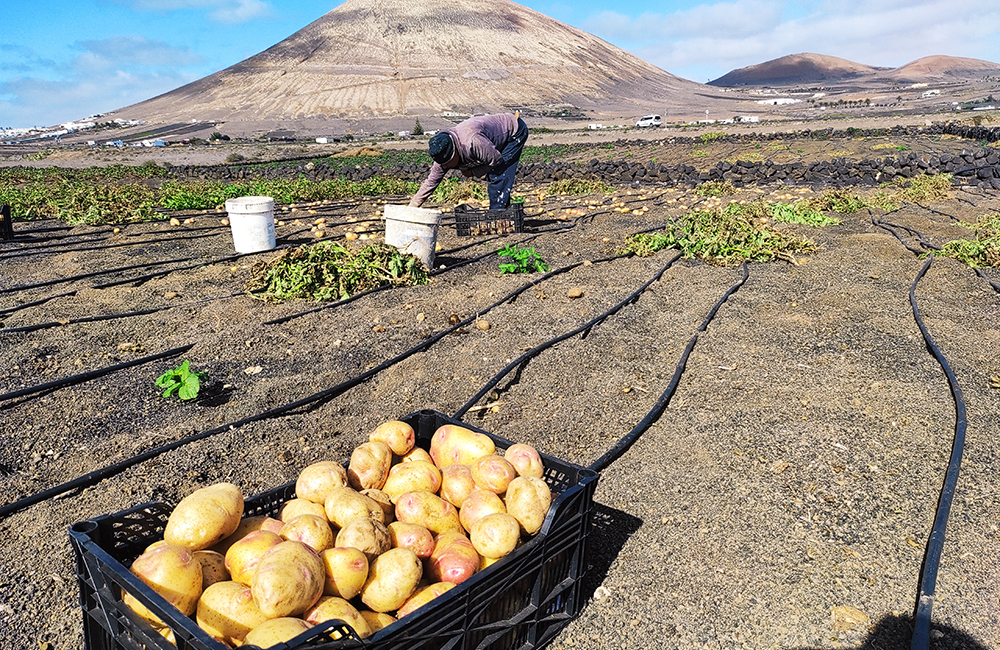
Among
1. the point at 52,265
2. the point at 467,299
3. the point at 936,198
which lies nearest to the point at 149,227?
the point at 52,265

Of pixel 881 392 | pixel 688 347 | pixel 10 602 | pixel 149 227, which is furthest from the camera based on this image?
pixel 149 227

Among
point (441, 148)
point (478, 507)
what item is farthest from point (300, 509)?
point (441, 148)

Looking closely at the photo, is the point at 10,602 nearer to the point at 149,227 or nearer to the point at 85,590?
the point at 85,590

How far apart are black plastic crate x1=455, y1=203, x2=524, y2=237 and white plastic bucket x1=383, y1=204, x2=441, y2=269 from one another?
2113mm

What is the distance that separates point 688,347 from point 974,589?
2595 mm

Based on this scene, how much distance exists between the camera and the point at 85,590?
77.9 inches

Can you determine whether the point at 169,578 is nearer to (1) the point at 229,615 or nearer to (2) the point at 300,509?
(1) the point at 229,615

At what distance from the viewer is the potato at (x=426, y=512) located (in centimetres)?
236

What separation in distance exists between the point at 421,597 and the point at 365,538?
271mm

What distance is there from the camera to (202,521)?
82.2 inches

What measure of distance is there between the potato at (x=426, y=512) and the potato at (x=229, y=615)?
0.63 meters

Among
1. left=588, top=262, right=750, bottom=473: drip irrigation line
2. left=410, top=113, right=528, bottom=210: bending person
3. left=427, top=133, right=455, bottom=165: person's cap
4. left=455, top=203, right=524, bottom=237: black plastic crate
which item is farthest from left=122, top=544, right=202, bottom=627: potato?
left=455, top=203, right=524, bottom=237: black plastic crate

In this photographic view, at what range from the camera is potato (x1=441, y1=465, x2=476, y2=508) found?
98.7 inches

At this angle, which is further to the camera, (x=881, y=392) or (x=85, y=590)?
(x=881, y=392)
